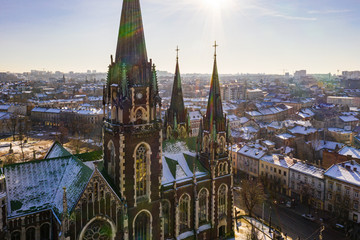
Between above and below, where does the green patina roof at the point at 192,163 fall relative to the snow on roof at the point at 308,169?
above

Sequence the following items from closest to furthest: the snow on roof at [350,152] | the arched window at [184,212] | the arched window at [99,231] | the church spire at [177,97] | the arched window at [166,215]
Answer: the arched window at [99,231], the arched window at [166,215], the arched window at [184,212], the church spire at [177,97], the snow on roof at [350,152]

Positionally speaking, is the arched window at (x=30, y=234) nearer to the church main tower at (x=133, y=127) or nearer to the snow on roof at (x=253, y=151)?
the church main tower at (x=133, y=127)

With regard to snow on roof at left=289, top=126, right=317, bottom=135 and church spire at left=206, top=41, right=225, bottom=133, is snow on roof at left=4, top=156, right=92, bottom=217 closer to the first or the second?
church spire at left=206, top=41, right=225, bottom=133

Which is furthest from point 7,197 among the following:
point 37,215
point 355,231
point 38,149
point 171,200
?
point 38,149

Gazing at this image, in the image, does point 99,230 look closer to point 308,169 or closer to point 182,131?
point 182,131

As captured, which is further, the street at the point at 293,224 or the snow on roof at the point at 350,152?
the snow on roof at the point at 350,152

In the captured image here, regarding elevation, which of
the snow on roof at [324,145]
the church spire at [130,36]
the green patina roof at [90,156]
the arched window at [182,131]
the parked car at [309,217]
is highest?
the church spire at [130,36]

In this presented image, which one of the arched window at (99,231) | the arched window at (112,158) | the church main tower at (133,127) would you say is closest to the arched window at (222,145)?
the church main tower at (133,127)
